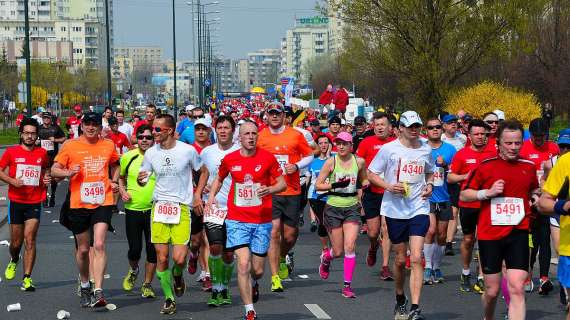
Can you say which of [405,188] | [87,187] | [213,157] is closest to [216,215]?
[213,157]

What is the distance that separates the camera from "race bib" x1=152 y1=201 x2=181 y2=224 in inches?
415

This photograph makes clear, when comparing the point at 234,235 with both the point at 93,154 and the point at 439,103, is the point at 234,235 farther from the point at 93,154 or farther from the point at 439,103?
the point at 439,103

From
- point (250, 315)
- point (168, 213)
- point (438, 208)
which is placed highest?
point (168, 213)

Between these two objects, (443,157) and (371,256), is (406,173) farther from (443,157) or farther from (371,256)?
(371,256)

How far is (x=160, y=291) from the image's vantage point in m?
12.0

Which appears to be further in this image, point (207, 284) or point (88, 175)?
point (207, 284)


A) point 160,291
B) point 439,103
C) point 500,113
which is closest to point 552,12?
point 439,103

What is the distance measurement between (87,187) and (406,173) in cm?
312

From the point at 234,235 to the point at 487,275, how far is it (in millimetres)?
2444

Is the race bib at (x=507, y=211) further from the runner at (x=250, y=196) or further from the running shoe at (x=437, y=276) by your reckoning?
the running shoe at (x=437, y=276)

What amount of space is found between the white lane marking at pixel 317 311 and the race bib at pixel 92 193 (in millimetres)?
2276

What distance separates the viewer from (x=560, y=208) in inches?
281

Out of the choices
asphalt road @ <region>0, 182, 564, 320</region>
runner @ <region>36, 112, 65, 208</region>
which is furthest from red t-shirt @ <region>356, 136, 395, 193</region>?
runner @ <region>36, 112, 65, 208</region>

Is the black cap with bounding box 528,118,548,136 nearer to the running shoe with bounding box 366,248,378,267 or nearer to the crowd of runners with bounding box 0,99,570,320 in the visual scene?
the crowd of runners with bounding box 0,99,570,320
